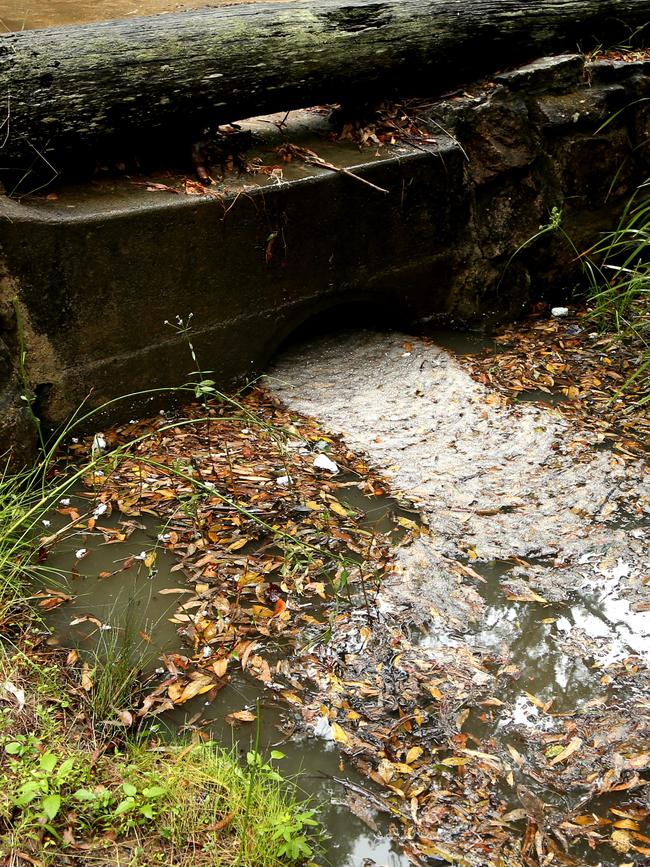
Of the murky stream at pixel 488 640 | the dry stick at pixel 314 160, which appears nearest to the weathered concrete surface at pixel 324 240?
the dry stick at pixel 314 160

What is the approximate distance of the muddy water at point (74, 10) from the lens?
5359mm

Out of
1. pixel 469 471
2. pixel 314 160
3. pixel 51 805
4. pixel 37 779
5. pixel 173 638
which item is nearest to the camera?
pixel 51 805

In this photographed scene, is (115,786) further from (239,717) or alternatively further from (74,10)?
(74,10)

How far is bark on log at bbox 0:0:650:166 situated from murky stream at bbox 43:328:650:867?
191cm

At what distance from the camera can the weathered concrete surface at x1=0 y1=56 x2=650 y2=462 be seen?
3.64 metres

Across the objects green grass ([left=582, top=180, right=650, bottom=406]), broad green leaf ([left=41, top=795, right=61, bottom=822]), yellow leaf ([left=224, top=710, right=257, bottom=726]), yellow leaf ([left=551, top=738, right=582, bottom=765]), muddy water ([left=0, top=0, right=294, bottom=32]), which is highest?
muddy water ([left=0, top=0, right=294, bottom=32])

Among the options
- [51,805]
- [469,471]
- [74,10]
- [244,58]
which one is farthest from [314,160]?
[51,805]

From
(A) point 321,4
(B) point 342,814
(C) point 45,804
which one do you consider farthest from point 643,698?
(A) point 321,4

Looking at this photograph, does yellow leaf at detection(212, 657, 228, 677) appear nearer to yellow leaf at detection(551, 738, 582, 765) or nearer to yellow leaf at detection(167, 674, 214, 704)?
yellow leaf at detection(167, 674, 214, 704)

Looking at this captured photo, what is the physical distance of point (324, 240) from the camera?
14.4 feet

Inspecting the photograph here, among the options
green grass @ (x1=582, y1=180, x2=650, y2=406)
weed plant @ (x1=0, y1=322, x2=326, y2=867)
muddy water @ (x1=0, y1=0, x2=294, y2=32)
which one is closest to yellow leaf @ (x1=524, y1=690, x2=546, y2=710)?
weed plant @ (x1=0, y1=322, x2=326, y2=867)

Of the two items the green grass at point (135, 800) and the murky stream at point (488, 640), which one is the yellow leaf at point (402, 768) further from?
the green grass at point (135, 800)

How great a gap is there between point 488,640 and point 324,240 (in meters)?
2.41

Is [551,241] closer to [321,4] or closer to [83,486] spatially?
[321,4]
